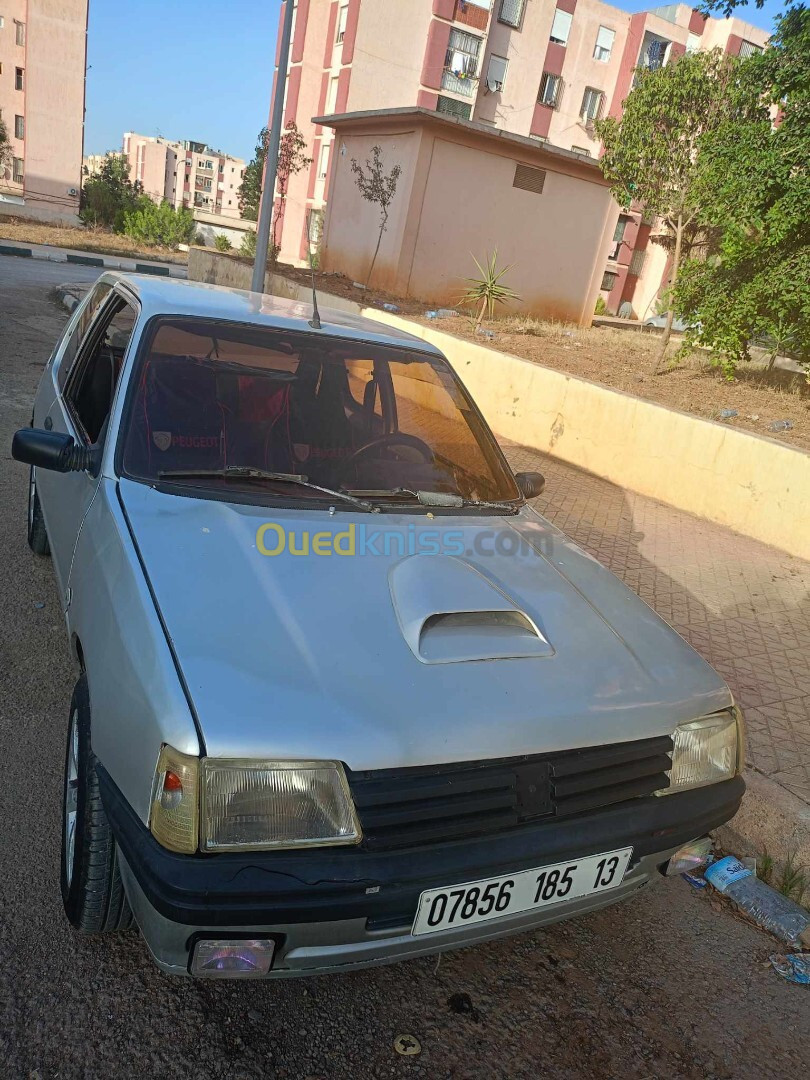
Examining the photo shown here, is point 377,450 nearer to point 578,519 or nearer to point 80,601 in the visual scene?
point 80,601

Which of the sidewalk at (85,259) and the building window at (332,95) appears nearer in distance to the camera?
the sidewalk at (85,259)

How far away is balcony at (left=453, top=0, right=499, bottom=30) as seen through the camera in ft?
115

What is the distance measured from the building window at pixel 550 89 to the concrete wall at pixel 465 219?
22558 mm

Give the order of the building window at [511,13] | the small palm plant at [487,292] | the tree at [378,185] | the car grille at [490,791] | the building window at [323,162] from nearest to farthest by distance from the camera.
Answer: the car grille at [490,791]
the small palm plant at [487,292]
the tree at [378,185]
the building window at [511,13]
the building window at [323,162]

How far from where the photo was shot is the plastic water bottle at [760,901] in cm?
271

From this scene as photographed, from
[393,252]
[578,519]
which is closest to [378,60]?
[393,252]

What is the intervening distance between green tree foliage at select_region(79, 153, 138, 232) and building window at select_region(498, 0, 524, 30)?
1980 centimetres

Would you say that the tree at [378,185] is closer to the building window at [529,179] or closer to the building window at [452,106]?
the building window at [529,179]

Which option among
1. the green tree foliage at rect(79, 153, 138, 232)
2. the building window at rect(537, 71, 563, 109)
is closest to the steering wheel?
the green tree foliage at rect(79, 153, 138, 232)

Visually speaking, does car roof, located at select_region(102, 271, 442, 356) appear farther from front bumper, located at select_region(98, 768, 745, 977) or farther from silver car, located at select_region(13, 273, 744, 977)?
front bumper, located at select_region(98, 768, 745, 977)

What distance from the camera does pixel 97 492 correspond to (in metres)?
2.56

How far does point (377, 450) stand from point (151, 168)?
11290cm

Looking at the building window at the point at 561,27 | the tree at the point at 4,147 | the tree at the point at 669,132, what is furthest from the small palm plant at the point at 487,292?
the tree at the point at 4,147

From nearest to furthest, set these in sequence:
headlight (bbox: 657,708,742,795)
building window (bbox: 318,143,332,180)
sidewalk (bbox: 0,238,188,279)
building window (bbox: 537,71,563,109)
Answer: headlight (bbox: 657,708,742,795) → sidewalk (bbox: 0,238,188,279) → building window (bbox: 318,143,332,180) → building window (bbox: 537,71,563,109)
